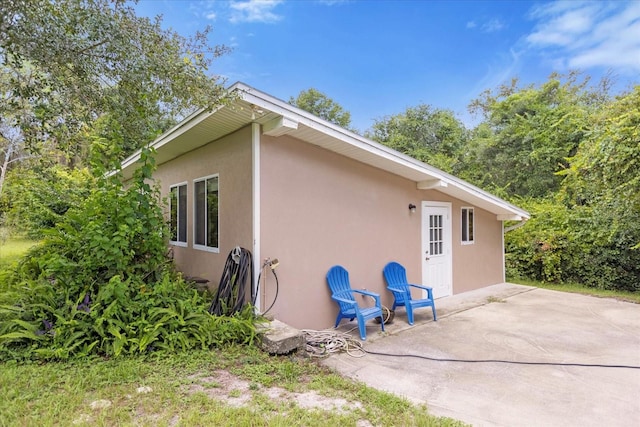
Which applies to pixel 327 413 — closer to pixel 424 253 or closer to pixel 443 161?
pixel 424 253

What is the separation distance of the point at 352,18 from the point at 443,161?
719 centimetres

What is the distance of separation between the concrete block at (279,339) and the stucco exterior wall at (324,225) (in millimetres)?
576

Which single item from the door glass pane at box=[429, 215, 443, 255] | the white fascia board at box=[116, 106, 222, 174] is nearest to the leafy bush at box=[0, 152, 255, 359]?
the white fascia board at box=[116, 106, 222, 174]

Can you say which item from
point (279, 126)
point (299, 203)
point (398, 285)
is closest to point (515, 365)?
point (398, 285)

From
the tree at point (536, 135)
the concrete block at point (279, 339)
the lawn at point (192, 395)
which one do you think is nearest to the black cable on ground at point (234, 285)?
the concrete block at point (279, 339)

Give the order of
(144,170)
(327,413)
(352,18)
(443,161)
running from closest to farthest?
1. (327,413)
2. (144,170)
3. (352,18)
4. (443,161)

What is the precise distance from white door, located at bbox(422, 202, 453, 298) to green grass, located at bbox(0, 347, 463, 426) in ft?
13.6

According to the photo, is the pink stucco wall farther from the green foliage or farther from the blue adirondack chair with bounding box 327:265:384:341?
the green foliage

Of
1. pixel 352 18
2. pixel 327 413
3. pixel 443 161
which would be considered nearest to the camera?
pixel 327 413

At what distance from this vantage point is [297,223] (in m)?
4.89

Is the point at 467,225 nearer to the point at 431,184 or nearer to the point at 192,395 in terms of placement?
the point at 431,184

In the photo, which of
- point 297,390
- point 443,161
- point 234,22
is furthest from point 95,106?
point 443,161

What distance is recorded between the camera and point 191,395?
2801 mm

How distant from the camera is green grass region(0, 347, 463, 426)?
2465mm
